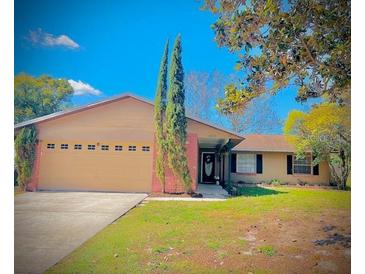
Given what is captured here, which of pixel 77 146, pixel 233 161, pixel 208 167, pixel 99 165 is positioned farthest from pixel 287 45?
pixel 208 167

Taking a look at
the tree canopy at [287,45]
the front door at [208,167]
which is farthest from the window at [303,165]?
the tree canopy at [287,45]

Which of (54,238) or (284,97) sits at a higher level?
(284,97)

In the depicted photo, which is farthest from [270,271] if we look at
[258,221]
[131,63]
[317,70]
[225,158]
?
[225,158]

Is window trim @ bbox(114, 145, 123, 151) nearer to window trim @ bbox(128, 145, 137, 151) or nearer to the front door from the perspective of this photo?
window trim @ bbox(128, 145, 137, 151)

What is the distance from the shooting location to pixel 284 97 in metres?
3.96

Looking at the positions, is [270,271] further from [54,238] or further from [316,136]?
[316,136]

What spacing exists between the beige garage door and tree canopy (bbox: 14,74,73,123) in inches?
81.5

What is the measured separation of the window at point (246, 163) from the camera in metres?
→ 10.9

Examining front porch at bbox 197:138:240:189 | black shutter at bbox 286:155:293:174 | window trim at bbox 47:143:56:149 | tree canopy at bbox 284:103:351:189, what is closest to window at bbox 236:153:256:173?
front porch at bbox 197:138:240:189

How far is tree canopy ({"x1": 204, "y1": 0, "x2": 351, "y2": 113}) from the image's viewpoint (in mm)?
3135

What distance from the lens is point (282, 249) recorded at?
3240 millimetres

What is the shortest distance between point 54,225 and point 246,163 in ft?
26.6

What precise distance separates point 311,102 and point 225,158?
24.9 feet

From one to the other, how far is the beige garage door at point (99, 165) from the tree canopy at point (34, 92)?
2.07 metres
